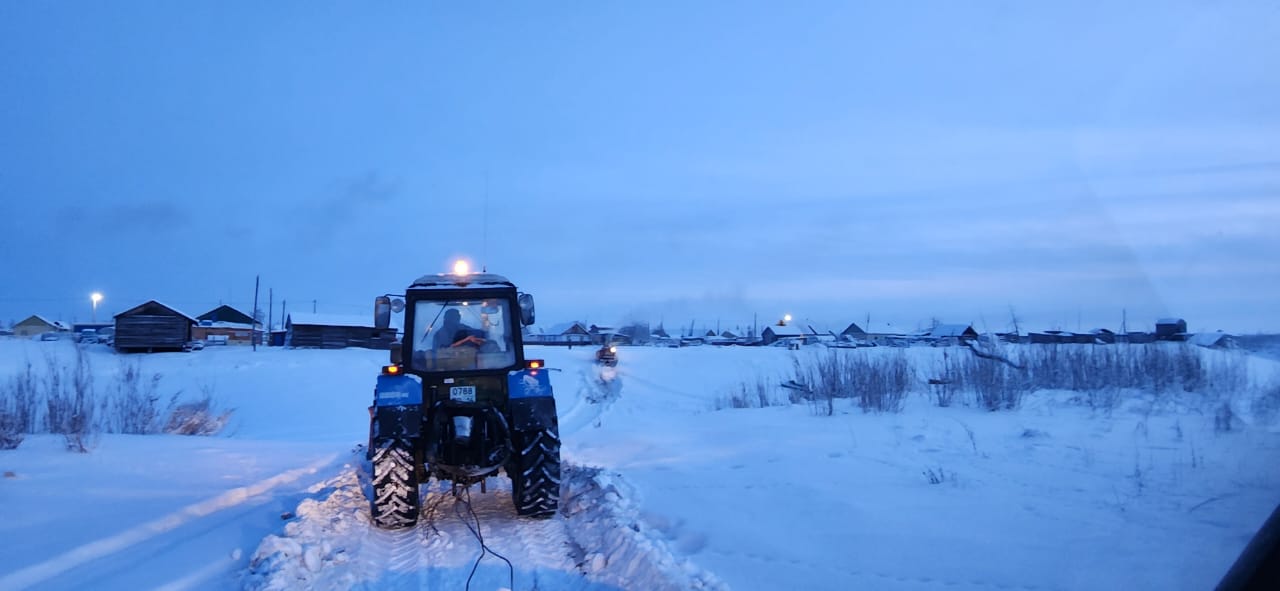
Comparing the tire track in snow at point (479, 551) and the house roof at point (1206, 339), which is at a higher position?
the house roof at point (1206, 339)

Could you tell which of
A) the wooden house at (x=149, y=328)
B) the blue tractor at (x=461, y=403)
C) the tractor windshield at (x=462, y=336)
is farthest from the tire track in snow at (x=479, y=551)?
the wooden house at (x=149, y=328)

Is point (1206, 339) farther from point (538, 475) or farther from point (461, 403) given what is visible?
point (461, 403)

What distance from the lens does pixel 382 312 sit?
788cm

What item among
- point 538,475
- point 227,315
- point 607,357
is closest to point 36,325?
point 227,315

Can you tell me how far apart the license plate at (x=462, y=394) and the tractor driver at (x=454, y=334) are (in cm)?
45

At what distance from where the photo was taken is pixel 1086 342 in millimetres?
16078

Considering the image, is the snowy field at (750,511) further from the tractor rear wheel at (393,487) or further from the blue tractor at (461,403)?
the blue tractor at (461,403)

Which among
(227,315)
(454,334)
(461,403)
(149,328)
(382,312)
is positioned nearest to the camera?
(382,312)

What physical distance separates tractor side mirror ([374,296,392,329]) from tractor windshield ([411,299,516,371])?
0.31 m

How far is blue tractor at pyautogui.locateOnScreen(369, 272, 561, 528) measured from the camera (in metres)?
7.68

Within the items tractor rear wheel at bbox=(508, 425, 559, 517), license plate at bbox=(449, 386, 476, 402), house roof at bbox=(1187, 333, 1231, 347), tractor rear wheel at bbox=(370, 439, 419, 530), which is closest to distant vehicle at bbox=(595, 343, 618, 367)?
house roof at bbox=(1187, 333, 1231, 347)

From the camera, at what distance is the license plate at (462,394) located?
8203 mm

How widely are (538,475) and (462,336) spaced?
5.40 ft

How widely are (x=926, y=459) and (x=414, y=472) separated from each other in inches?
206
